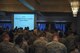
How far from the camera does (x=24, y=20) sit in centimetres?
2783

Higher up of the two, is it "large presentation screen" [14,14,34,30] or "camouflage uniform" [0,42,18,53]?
"large presentation screen" [14,14,34,30]

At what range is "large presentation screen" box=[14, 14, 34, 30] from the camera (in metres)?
27.3

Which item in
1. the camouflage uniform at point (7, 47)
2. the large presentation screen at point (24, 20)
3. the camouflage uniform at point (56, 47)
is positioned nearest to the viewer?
the camouflage uniform at point (7, 47)

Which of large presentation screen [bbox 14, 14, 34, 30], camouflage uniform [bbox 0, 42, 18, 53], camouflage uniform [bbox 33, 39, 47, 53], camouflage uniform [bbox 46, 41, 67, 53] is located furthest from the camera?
large presentation screen [bbox 14, 14, 34, 30]

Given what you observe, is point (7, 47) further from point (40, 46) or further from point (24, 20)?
point (24, 20)

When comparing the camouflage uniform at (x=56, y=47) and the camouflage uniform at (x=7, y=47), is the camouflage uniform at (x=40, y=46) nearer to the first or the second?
the camouflage uniform at (x=56, y=47)

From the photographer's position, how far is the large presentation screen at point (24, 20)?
2727 cm

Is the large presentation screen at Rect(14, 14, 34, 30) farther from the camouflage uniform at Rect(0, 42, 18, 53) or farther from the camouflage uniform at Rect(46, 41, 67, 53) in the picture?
the camouflage uniform at Rect(0, 42, 18, 53)

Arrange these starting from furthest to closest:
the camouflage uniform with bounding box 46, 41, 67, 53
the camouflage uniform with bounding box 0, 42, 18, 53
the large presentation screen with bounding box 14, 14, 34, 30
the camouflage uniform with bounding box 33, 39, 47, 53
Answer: the large presentation screen with bounding box 14, 14, 34, 30, the camouflage uniform with bounding box 33, 39, 47, 53, the camouflage uniform with bounding box 46, 41, 67, 53, the camouflage uniform with bounding box 0, 42, 18, 53

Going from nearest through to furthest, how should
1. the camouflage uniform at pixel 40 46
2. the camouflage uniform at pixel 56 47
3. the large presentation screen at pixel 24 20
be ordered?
the camouflage uniform at pixel 56 47 < the camouflage uniform at pixel 40 46 < the large presentation screen at pixel 24 20

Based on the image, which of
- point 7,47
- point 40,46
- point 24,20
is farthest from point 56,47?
point 24,20

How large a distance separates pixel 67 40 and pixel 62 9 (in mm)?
9080

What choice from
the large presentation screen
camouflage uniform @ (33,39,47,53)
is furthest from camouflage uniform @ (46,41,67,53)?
the large presentation screen

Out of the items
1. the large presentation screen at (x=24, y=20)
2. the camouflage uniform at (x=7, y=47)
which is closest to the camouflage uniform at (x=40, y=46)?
the camouflage uniform at (x=7, y=47)
